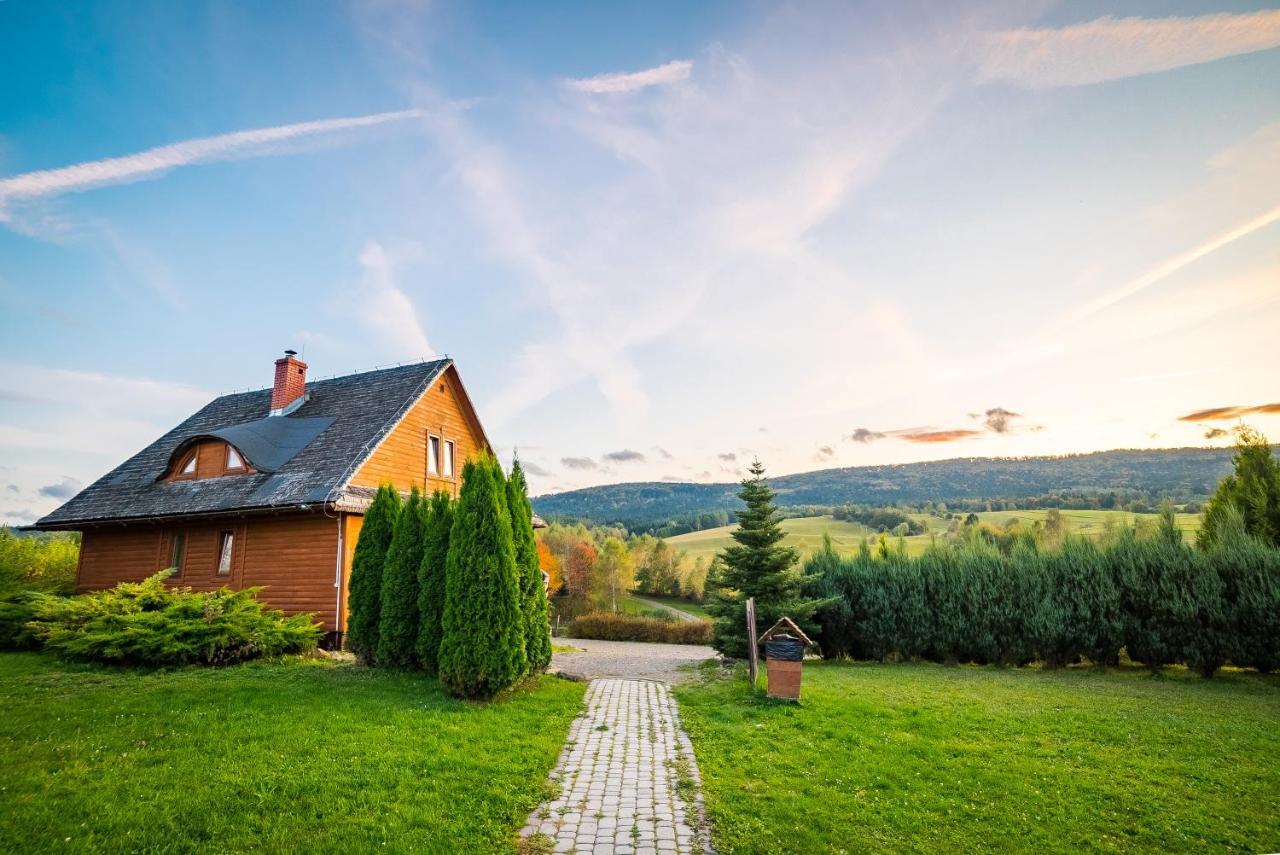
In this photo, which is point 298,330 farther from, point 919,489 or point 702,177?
point 919,489

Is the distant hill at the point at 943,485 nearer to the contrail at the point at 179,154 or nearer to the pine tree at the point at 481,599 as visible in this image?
the pine tree at the point at 481,599

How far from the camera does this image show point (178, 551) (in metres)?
16.3

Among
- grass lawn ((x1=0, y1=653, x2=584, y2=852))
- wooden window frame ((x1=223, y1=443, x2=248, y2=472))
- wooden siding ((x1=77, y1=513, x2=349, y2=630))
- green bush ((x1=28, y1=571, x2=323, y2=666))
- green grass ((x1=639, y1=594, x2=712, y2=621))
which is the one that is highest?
wooden window frame ((x1=223, y1=443, x2=248, y2=472))

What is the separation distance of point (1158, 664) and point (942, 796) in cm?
1234

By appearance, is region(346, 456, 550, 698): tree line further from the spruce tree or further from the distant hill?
the distant hill

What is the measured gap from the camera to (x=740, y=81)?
33.9 feet

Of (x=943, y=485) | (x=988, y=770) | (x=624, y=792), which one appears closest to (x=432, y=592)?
(x=624, y=792)

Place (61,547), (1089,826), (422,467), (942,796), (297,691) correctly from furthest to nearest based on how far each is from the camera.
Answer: (61,547) → (422,467) → (297,691) → (942,796) → (1089,826)

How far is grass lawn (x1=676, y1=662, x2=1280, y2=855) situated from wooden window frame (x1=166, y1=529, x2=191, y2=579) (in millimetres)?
14507

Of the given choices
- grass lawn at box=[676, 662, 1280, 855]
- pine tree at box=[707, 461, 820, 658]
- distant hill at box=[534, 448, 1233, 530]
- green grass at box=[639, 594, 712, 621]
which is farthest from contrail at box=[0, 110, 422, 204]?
green grass at box=[639, 594, 712, 621]

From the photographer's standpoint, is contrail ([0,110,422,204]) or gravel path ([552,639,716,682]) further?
gravel path ([552,639,716,682])

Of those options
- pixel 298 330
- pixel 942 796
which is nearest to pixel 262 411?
pixel 298 330

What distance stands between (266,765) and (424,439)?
13.6 metres

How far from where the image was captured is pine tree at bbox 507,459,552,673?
10.3 metres
